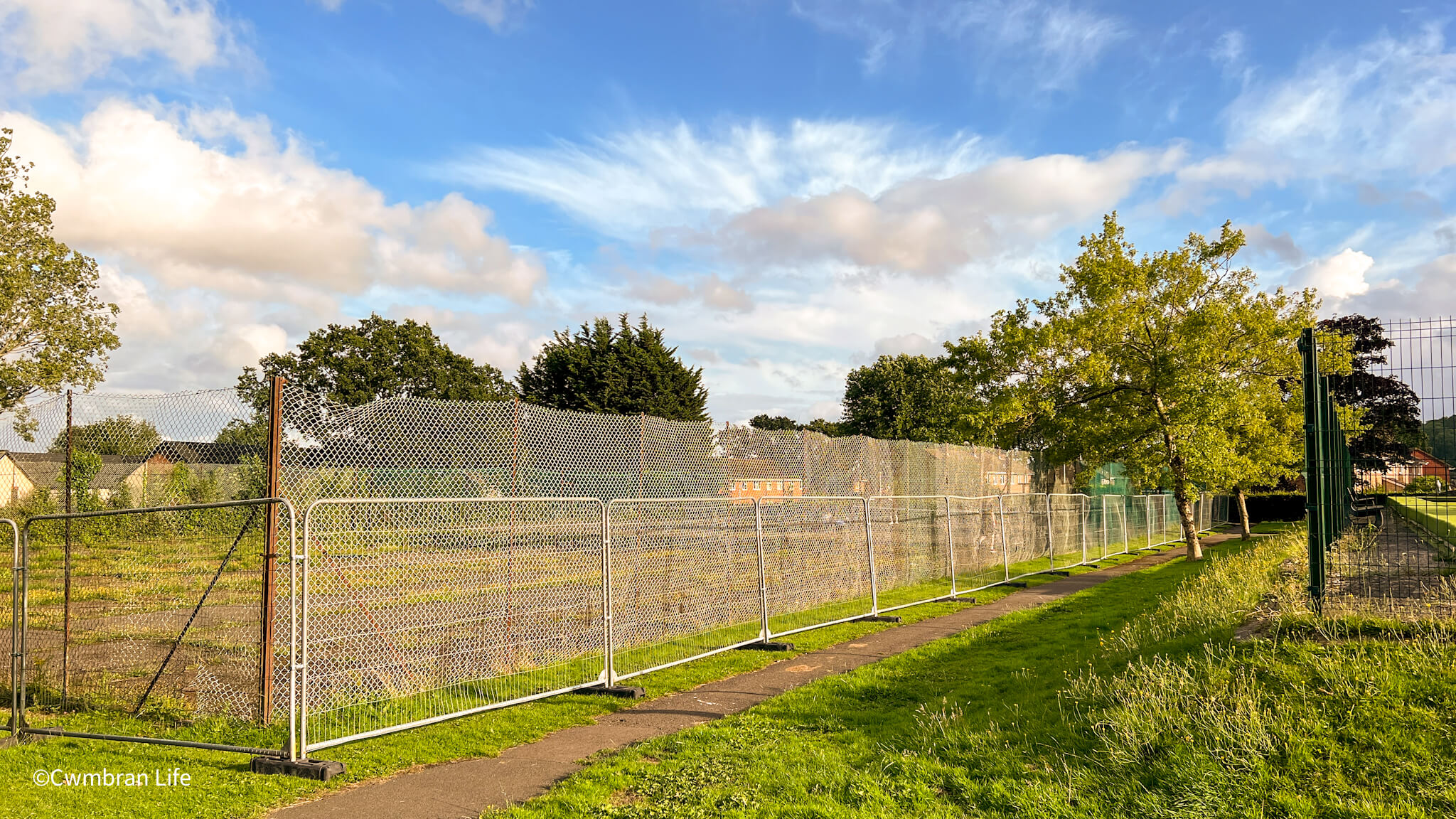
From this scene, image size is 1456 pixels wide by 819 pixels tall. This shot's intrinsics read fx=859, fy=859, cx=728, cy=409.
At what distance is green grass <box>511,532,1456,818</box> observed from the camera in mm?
4738

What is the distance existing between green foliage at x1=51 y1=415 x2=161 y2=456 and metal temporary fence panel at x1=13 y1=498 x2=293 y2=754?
0.70 metres

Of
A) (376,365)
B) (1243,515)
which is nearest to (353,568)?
(1243,515)

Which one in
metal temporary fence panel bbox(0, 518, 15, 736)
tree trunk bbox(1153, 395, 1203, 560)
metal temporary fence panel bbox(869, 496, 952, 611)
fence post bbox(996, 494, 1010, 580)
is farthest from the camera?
tree trunk bbox(1153, 395, 1203, 560)

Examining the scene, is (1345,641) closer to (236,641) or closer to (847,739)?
(847,739)

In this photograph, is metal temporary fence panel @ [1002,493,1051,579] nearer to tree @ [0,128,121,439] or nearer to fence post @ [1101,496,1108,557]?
fence post @ [1101,496,1108,557]

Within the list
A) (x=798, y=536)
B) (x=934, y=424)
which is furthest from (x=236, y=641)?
(x=934, y=424)

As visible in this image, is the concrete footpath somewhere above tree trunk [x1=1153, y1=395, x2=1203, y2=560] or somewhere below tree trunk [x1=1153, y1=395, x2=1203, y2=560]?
below

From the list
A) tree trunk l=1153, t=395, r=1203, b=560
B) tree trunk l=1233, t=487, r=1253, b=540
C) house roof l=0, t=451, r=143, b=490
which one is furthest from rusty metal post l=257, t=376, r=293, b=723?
tree trunk l=1233, t=487, r=1253, b=540

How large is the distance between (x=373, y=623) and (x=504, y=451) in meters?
3.08

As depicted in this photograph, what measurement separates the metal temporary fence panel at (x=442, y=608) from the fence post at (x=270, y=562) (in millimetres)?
773

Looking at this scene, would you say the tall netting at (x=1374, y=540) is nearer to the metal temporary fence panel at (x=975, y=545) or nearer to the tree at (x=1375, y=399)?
the metal temporary fence panel at (x=975, y=545)

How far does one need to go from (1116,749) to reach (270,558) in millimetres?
6206

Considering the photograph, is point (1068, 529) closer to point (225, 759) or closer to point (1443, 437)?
point (1443, 437)

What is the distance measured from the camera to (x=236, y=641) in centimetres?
823
